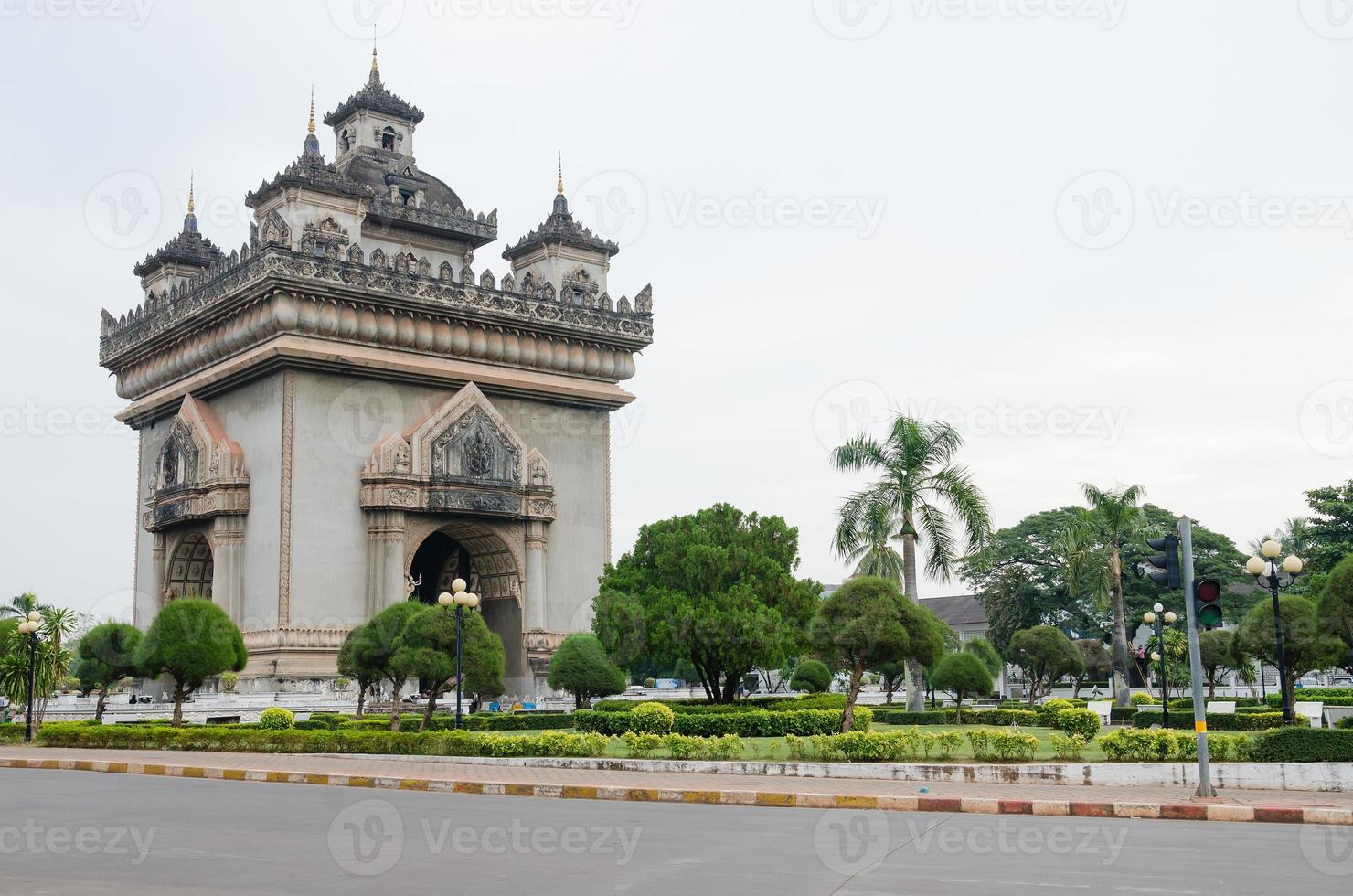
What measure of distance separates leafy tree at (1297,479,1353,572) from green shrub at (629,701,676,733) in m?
36.0

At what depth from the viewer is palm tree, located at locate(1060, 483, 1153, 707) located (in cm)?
4234

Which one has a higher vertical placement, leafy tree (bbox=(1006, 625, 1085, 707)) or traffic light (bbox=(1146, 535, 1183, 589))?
traffic light (bbox=(1146, 535, 1183, 589))

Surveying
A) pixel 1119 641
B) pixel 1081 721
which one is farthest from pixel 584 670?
pixel 1119 641

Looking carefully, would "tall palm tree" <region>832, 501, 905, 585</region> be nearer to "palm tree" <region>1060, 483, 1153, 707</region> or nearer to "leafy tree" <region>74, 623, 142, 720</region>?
"palm tree" <region>1060, 483, 1153, 707</region>

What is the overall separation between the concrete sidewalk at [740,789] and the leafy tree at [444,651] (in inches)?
165

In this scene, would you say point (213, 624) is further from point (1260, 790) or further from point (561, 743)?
point (1260, 790)

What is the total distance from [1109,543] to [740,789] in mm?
30152

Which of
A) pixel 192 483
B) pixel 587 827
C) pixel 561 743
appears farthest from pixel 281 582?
pixel 587 827

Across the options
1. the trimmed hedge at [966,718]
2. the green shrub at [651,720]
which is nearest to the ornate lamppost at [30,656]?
the green shrub at [651,720]

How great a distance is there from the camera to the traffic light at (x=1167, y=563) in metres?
16.1

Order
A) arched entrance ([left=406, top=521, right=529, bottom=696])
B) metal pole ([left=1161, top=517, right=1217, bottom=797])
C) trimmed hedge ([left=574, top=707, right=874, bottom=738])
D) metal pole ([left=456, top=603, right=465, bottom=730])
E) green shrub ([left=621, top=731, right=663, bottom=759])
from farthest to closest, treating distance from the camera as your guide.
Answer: arched entrance ([left=406, top=521, right=529, bottom=696]), metal pole ([left=456, top=603, right=465, bottom=730]), trimmed hedge ([left=574, top=707, right=874, bottom=738]), green shrub ([left=621, top=731, right=663, bottom=759]), metal pole ([left=1161, top=517, right=1217, bottom=797])

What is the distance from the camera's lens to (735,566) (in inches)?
1323

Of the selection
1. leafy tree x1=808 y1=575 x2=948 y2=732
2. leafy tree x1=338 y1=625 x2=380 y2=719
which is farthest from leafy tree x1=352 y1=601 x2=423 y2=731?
leafy tree x1=808 y1=575 x2=948 y2=732

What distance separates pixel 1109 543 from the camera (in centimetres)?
4412
